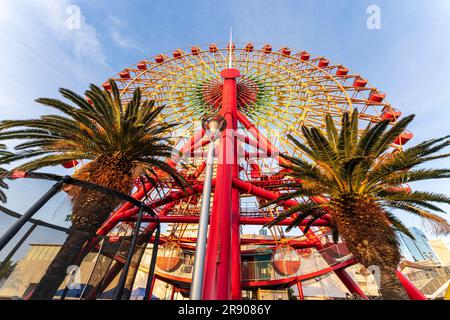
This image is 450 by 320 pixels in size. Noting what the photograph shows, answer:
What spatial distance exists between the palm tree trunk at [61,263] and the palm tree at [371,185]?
6.75 m

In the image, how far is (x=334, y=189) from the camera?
7.38 m

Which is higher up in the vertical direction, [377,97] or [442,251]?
[377,97]

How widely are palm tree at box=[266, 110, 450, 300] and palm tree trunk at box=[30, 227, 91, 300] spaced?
6753mm

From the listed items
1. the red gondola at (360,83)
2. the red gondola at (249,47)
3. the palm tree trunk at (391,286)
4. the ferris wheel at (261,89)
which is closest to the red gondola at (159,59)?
the ferris wheel at (261,89)

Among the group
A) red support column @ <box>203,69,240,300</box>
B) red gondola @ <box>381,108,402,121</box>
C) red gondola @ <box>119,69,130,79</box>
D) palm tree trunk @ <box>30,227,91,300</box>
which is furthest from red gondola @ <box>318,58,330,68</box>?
palm tree trunk @ <box>30,227,91,300</box>

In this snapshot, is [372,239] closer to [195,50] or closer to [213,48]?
[213,48]

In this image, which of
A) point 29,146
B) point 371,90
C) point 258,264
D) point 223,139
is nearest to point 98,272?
point 29,146

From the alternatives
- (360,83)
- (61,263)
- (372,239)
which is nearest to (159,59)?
(360,83)

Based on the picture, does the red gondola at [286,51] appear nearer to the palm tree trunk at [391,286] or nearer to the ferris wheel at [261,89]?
the ferris wheel at [261,89]

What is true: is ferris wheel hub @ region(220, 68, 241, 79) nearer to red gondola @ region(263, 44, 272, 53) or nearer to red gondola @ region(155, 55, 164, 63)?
red gondola @ region(263, 44, 272, 53)

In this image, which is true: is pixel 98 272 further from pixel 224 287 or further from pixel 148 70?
pixel 148 70

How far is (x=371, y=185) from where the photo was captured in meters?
7.17

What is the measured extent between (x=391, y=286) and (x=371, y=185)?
2779mm

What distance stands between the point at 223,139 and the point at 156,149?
3896 mm
